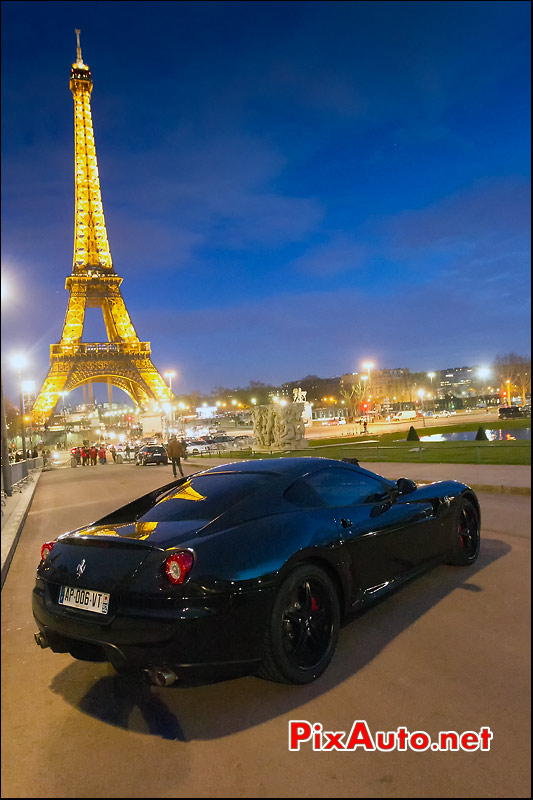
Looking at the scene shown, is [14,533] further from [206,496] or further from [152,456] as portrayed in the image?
[152,456]

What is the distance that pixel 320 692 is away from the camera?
310 centimetres

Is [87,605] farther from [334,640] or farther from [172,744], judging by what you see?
[334,640]

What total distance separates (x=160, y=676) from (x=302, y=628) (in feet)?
2.99

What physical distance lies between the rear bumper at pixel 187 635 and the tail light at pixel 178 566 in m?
0.13

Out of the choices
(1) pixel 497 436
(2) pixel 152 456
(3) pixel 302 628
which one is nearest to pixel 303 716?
(3) pixel 302 628

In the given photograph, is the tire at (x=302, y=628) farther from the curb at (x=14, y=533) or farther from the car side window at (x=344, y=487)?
the curb at (x=14, y=533)

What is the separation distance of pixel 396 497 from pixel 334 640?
4.79 ft

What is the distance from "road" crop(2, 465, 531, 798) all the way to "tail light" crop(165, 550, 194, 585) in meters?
0.72

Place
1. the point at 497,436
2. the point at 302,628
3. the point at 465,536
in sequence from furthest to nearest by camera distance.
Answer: the point at 497,436, the point at 465,536, the point at 302,628

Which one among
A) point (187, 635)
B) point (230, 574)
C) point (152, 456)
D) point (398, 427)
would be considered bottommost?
point (152, 456)

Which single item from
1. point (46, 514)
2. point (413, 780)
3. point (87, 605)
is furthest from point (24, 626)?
point (46, 514)

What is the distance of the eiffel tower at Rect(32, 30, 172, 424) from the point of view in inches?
2515

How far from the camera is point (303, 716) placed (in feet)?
9.40

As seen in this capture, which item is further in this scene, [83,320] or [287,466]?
[83,320]
